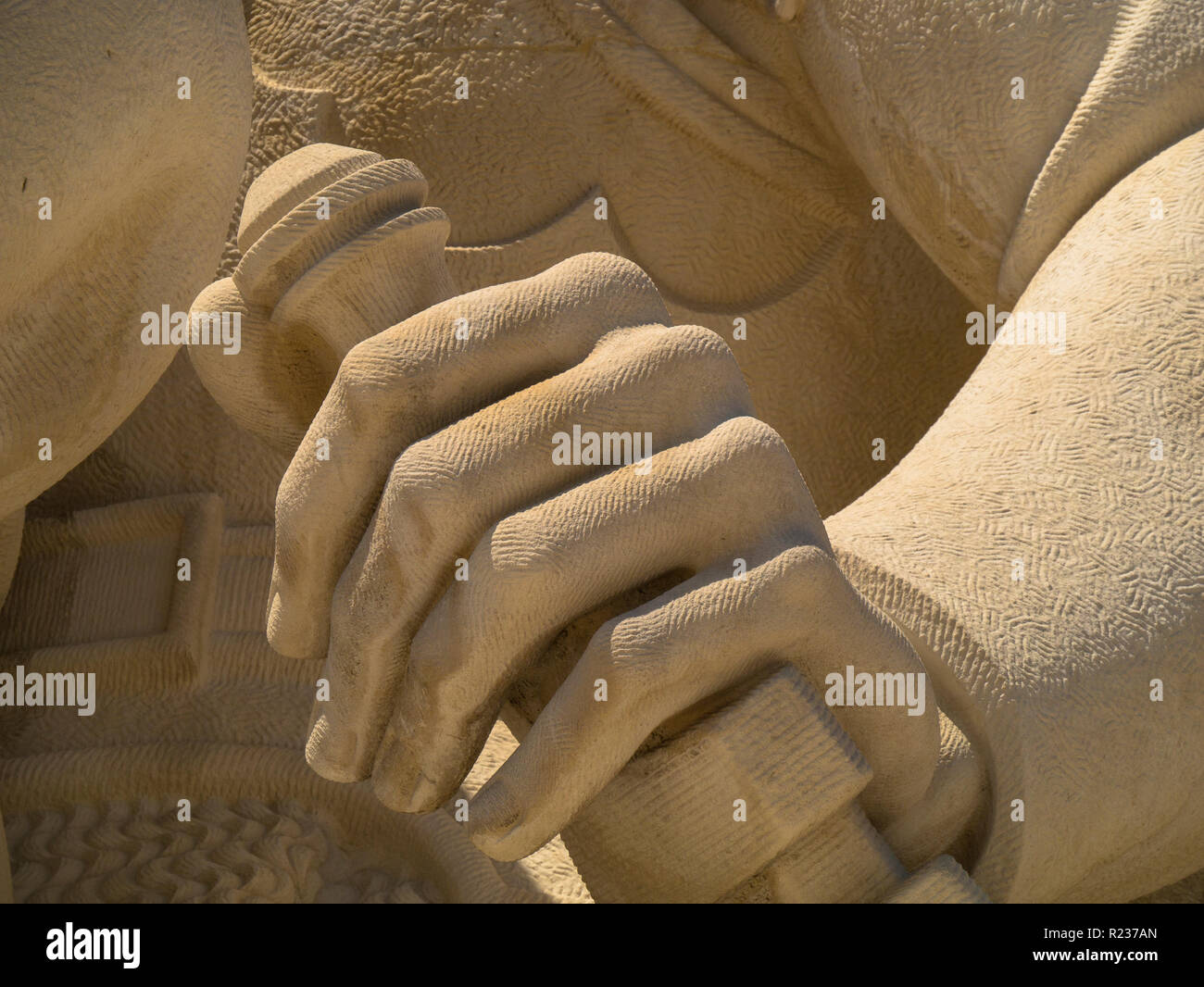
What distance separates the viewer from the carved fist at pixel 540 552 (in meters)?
0.97

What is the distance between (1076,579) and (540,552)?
53 cm

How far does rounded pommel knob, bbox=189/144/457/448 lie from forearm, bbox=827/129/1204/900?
43cm

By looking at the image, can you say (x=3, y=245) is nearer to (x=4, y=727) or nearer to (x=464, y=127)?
(x=4, y=727)

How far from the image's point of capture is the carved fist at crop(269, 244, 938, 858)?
973mm

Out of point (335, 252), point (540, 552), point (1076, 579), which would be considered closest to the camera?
point (540, 552)

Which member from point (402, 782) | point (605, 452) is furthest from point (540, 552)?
point (402, 782)

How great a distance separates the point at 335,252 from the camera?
3.57ft

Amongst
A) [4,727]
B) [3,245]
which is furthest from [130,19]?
[4,727]

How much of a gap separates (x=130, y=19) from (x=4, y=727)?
74cm

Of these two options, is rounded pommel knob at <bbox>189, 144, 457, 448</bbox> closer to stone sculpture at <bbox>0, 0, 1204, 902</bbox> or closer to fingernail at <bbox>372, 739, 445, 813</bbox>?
stone sculpture at <bbox>0, 0, 1204, 902</bbox>

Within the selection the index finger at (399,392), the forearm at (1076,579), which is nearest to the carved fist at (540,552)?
the index finger at (399,392)

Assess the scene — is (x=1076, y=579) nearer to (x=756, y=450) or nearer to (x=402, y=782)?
(x=756, y=450)

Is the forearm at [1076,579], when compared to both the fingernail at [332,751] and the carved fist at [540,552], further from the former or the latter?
the fingernail at [332,751]

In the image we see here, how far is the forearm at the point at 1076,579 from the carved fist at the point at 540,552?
0.18m
